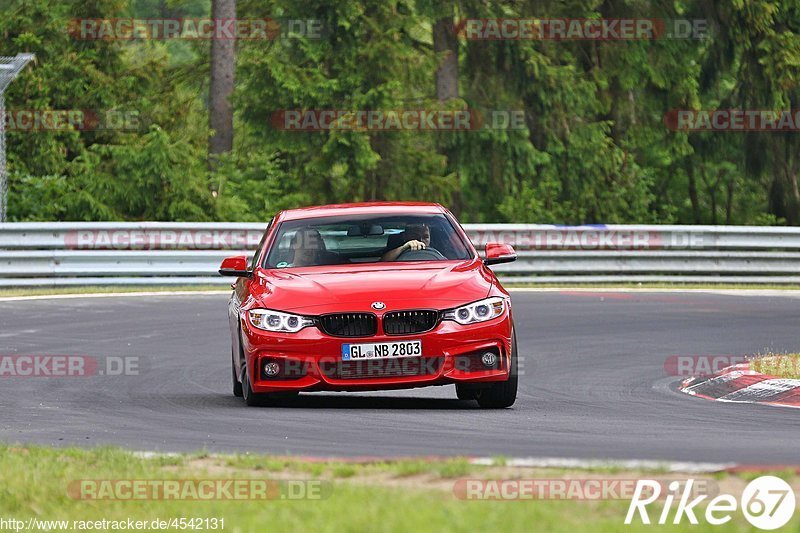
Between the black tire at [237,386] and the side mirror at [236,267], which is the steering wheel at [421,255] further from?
the black tire at [237,386]

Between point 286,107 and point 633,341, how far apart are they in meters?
18.8

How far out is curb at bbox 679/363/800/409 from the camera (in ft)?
41.6

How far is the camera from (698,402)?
491 inches

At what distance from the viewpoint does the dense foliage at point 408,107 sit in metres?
32.8

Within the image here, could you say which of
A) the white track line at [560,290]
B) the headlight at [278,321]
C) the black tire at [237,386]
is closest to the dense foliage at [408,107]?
the white track line at [560,290]

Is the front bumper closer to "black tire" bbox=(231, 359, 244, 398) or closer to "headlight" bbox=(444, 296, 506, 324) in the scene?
"headlight" bbox=(444, 296, 506, 324)

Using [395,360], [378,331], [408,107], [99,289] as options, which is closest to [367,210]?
[378,331]

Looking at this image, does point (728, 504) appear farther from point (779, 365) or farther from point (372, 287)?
point (779, 365)

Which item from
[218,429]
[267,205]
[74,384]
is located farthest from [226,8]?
[218,429]

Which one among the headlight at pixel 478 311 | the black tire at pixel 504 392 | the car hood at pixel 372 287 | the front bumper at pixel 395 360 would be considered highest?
the car hood at pixel 372 287

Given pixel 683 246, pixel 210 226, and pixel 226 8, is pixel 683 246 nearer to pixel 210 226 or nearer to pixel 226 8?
pixel 210 226

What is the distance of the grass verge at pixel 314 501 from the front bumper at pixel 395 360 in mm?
2542

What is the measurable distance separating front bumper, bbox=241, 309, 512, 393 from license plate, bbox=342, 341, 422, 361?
0.03 metres

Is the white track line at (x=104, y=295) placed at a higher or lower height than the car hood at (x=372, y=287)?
lower
